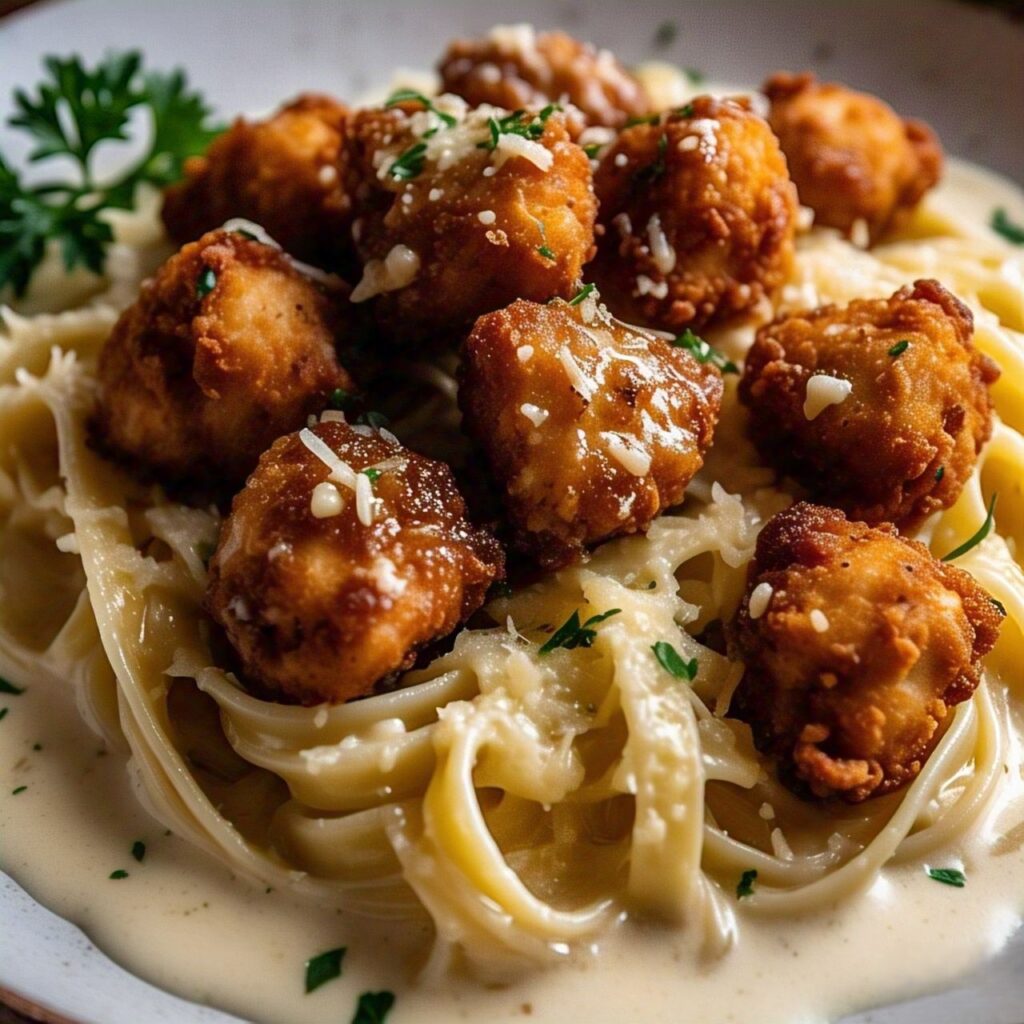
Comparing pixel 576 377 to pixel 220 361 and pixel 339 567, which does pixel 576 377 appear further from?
pixel 220 361

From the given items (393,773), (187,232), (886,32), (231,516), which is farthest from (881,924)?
(886,32)

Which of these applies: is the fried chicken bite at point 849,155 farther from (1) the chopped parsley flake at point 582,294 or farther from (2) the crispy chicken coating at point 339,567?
(2) the crispy chicken coating at point 339,567

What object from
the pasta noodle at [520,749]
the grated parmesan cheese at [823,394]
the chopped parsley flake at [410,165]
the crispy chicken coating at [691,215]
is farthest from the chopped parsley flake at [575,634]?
the chopped parsley flake at [410,165]

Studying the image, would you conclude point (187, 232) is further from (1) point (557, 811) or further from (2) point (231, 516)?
(1) point (557, 811)

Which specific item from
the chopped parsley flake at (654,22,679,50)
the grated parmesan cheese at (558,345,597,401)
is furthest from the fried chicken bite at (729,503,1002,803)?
the chopped parsley flake at (654,22,679,50)

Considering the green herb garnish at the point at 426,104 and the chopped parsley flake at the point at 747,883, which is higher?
the green herb garnish at the point at 426,104

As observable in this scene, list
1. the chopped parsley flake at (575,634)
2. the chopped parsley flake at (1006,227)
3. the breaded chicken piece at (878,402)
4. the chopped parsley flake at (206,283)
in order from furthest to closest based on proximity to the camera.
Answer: the chopped parsley flake at (1006,227) < the chopped parsley flake at (206,283) < the breaded chicken piece at (878,402) < the chopped parsley flake at (575,634)

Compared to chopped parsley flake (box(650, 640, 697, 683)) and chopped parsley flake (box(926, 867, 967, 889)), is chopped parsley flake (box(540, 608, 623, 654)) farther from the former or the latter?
chopped parsley flake (box(926, 867, 967, 889))
